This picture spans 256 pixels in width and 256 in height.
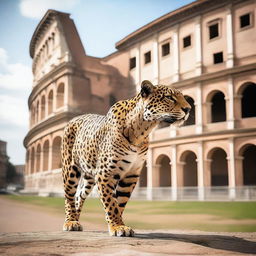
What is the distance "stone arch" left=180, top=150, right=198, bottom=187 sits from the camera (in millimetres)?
28094

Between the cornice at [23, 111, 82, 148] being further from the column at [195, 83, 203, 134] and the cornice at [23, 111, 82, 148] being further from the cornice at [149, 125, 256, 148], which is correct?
the column at [195, 83, 203, 134]

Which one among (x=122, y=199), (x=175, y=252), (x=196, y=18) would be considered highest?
(x=196, y=18)

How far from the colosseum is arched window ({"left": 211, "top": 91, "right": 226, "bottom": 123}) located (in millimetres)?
74

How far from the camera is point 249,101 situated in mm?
25438

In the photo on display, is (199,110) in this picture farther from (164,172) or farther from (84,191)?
(84,191)

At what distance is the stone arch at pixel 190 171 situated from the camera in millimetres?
28094

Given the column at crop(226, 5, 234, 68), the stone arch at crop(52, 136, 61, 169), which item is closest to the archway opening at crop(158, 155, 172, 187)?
the stone arch at crop(52, 136, 61, 169)

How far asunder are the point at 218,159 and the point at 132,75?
10.2m

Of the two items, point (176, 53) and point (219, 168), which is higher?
point (176, 53)

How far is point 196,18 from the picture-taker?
27047mm

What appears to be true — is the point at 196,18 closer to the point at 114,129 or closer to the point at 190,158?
the point at 190,158

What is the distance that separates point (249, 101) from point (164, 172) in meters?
8.88

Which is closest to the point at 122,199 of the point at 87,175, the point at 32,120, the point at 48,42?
the point at 87,175

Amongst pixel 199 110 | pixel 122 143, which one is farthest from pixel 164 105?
pixel 199 110
